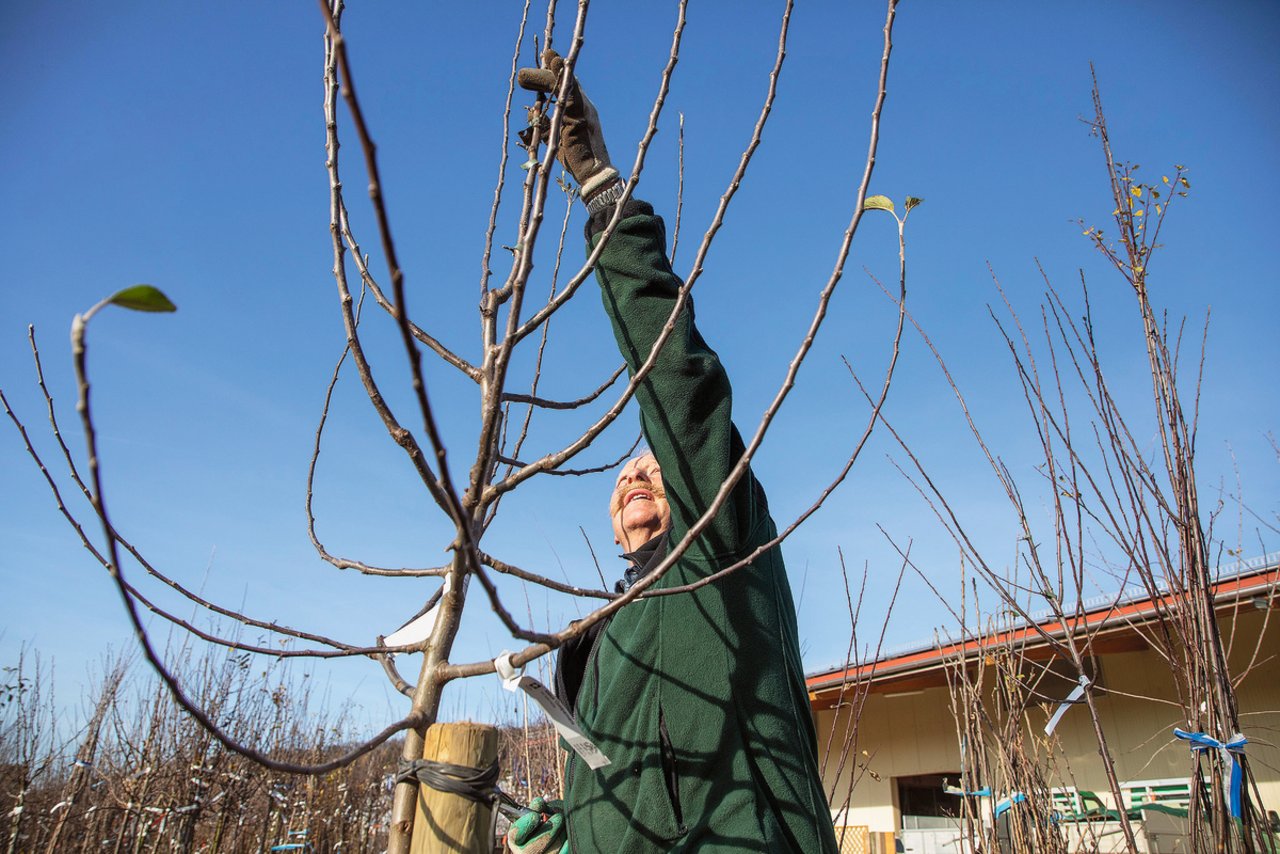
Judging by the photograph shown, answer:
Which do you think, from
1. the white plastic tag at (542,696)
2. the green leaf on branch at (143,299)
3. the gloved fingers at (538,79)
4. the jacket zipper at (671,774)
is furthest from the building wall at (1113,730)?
the green leaf on branch at (143,299)

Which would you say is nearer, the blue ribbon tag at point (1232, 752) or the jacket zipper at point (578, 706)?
the jacket zipper at point (578, 706)

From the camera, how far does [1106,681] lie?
7.38m

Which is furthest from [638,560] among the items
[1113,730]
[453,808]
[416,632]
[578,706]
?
[1113,730]

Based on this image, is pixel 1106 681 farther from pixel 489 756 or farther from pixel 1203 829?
pixel 489 756

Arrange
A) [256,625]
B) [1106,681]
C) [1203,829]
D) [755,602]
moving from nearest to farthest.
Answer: [256,625], [755,602], [1203,829], [1106,681]

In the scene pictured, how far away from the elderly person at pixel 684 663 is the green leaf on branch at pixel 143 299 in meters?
0.91

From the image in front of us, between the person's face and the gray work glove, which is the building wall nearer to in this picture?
the person's face

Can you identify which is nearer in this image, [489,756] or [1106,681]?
[489,756]

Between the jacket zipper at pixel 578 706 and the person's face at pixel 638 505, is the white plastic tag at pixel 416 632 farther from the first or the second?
the person's face at pixel 638 505

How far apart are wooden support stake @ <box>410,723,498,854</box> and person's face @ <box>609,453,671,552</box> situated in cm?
107

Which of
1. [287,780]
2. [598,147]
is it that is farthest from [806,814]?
[287,780]

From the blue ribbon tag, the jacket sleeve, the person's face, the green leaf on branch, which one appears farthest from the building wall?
the green leaf on branch

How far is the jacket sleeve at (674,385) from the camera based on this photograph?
1.39 meters

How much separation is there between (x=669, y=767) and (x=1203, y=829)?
170cm
